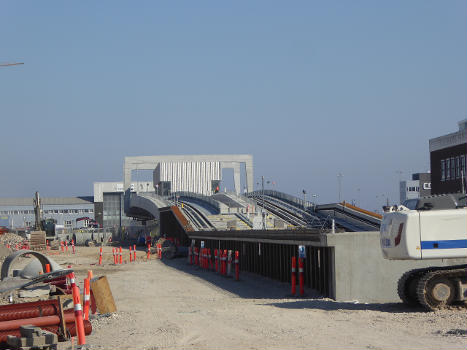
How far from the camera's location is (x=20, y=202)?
194125 millimetres

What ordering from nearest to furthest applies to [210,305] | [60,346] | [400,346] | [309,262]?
[400,346] → [60,346] → [210,305] → [309,262]

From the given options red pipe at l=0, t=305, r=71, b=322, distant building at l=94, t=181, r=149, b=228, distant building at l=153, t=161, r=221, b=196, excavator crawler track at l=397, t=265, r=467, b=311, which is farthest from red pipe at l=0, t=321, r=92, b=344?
distant building at l=94, t=181, r=149, b=228

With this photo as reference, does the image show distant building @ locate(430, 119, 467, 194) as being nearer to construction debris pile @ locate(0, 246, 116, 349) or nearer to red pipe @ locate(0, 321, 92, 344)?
construction debris pile @ locate(0, 246, 116, 349)

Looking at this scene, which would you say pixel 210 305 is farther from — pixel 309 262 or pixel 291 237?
pixel 291 237

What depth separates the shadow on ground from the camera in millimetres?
19891

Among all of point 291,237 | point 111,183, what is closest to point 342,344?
point 291,237

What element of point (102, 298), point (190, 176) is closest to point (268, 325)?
point (102, 298)

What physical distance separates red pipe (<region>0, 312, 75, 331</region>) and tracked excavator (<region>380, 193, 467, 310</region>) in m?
8.26

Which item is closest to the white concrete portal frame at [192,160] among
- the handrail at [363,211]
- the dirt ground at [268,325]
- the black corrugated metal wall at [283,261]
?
the handrail at [363,211]

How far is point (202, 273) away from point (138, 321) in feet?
65.0

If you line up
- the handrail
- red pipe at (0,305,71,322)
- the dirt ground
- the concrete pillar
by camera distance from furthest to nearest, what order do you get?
the concrete pillar → the handrail → red pipe at (0,305,71,322) → the dirt ground

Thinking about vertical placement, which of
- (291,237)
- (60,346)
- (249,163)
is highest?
(249,163)

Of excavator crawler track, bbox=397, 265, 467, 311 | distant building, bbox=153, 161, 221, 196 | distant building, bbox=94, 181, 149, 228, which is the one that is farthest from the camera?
distant building, bbox=94, 181, 149, 228

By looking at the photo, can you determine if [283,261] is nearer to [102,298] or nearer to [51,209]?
[102,298]
